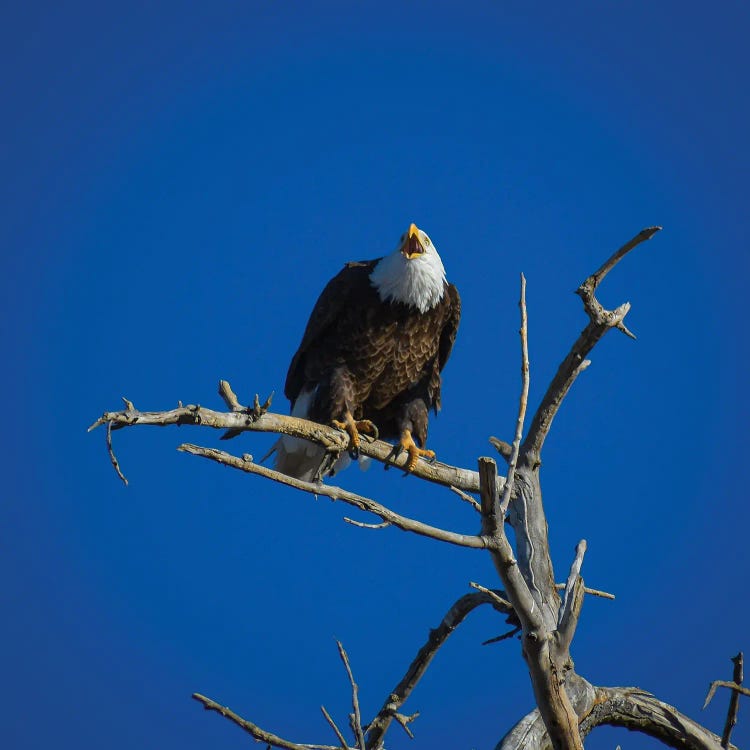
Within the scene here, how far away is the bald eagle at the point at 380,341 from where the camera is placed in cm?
593

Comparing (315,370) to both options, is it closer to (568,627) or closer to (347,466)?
(347,466)

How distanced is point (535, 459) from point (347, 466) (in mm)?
2278

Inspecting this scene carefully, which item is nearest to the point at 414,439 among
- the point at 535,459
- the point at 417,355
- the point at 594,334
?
the point at 417,355

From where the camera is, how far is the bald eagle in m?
5.93

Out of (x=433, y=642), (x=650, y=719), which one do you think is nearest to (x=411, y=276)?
(x=433, y=642)

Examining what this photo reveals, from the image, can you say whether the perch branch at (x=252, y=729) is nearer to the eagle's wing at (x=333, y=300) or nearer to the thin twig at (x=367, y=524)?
the thin twig at (x=367, y=524)

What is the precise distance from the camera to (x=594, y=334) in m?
4.46

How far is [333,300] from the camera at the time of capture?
19.7ft

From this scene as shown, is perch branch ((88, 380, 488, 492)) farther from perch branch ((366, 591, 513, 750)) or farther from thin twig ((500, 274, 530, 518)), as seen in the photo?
thin twig ((500, 274, 530, 518))

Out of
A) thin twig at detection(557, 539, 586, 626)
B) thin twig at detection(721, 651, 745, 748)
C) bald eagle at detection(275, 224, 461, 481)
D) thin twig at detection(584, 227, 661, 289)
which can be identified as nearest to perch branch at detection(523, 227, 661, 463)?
thin twig at detection(584, 227, 661, 289)

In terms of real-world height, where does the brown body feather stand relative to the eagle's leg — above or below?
above

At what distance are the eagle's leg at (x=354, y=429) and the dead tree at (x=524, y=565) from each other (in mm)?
95

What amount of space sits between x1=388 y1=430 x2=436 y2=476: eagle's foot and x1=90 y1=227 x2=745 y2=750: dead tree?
64mm

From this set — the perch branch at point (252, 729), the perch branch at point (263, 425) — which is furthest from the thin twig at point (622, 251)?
the perch branch at point (252, 729)
